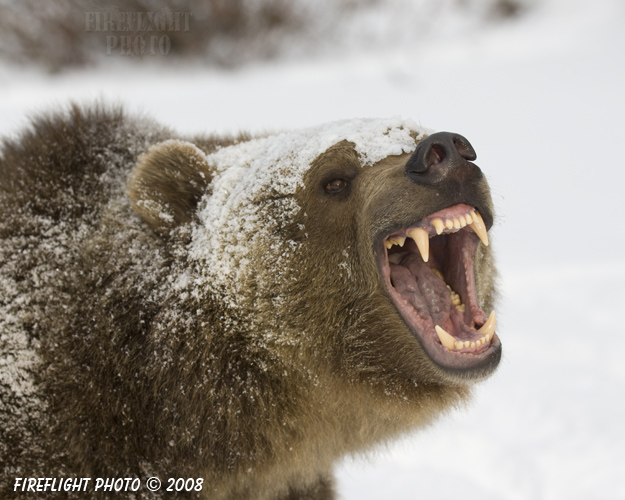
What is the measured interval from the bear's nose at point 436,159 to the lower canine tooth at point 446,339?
1.93ft

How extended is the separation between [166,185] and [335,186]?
29.5 inches

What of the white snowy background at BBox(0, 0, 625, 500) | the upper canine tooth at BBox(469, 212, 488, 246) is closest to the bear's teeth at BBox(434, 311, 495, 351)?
the upper canine tooth at BBox(469, 212, 488, 246)

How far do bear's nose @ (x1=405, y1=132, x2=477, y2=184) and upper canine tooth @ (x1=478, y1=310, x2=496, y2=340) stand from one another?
0.60 metres

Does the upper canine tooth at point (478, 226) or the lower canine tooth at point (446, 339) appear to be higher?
the upper canine tooth at point (478, 226)

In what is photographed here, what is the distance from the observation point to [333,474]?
3666 mm

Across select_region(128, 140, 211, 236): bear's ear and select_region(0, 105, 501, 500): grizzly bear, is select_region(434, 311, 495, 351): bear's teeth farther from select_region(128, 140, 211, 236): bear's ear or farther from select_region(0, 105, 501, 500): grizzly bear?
select_region(128, 140, 211, 236): bear's ear

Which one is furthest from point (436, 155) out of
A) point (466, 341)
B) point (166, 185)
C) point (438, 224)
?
point (166, 185)

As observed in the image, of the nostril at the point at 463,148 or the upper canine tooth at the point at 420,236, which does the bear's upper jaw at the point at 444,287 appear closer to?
the upper canine tooth at the point at 420,236

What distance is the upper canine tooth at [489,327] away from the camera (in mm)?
2678

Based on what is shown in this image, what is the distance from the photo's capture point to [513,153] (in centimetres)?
971

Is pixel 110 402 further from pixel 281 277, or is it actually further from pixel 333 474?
pixel 333 474

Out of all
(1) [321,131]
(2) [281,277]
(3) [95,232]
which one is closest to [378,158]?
(1) [321,131]

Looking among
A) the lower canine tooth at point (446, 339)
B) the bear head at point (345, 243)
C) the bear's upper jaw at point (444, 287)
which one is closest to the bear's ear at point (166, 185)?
the bear head at point (345, 243)

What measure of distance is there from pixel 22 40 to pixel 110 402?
32.6ft
